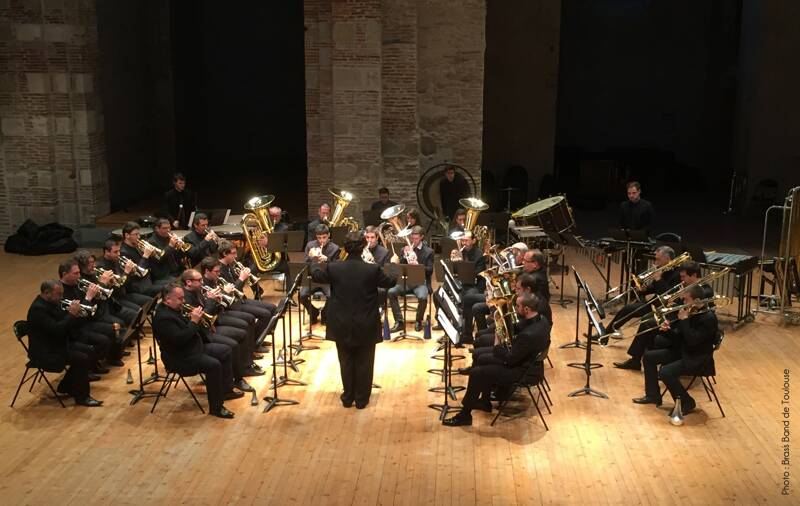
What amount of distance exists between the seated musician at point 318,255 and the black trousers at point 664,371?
12.0 feet

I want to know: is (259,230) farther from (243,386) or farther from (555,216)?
(555,216)

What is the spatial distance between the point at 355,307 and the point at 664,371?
3.09 metres

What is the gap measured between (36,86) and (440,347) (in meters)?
9.69

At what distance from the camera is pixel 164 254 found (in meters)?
11.9

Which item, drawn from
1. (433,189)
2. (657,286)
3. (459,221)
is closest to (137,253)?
(459,221)

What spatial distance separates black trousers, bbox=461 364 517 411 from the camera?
29.3ft

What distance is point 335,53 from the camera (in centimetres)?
1597

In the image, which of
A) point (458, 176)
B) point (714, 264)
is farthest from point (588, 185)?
point (714, 264)

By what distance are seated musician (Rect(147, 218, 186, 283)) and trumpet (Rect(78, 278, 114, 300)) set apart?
4.97 feet

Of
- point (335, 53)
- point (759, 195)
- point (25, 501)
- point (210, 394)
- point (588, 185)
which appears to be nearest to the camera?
point (25, 501)

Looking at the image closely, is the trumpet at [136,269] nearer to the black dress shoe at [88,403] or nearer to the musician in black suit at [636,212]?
the black dress shoe at [88,403]

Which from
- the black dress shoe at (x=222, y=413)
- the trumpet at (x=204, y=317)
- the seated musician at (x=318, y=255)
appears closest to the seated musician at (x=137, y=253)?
the seated musician at (x=318, y=255)

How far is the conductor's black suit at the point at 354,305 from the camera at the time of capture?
30.8 ft

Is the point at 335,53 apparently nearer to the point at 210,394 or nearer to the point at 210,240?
the point at 210,240
